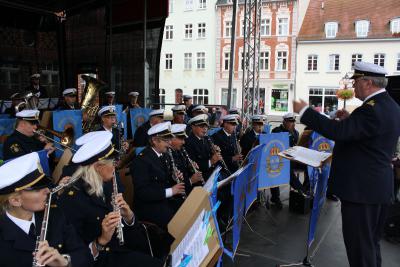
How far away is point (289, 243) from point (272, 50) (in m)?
32.1

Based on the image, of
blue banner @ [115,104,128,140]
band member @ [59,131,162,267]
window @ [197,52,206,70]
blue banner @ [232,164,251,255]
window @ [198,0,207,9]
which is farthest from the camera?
window @ [197,52,206,70]

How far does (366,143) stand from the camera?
302cm

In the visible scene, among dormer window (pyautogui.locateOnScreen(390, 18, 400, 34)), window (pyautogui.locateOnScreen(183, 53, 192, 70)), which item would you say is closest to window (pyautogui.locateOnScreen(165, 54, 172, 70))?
window (pyautogui.locateOnScreen(183, 53, 192, 70))

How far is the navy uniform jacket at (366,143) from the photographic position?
293 cm

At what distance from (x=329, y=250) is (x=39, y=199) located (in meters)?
3.95

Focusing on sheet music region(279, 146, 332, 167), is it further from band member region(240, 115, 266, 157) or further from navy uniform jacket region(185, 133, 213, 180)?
band member region(240, 115, 266, 157)

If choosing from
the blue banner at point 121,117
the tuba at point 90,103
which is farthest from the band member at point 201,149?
the blue banner at point 121,117

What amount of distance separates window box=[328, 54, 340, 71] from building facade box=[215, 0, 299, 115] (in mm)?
3339

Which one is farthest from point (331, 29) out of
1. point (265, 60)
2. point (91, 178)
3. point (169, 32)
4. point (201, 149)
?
point (91, 178)

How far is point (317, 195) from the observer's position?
3949 mm

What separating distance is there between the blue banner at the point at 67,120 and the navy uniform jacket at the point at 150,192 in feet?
8.89

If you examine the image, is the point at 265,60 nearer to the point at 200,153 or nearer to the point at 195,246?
the point at 200,153

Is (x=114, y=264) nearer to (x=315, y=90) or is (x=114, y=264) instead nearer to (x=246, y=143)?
(x=246, y=143)

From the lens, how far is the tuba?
22.7 feet
